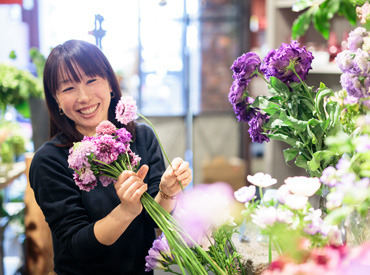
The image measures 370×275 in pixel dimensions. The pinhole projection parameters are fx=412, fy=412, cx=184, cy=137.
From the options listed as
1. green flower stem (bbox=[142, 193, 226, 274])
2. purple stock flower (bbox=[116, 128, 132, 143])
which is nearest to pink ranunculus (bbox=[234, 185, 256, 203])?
green flower stem (bbox=[142, 193, 226, 274])

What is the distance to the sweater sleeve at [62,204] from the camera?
0.86m

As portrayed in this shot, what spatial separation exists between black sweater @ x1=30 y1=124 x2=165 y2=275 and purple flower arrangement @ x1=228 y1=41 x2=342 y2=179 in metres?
0.34

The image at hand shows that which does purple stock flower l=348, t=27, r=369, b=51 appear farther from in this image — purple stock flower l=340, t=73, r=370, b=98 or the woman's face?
the woman's face

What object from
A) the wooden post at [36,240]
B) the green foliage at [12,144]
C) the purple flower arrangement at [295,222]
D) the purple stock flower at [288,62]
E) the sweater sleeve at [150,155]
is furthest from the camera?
the green foliage at [12,144]

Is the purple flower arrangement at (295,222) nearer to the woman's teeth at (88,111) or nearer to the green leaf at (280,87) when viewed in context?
the green leaf at (280,87)

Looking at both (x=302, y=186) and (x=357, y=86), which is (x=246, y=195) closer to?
(x=302, y=186)

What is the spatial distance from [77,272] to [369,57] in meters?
0.79

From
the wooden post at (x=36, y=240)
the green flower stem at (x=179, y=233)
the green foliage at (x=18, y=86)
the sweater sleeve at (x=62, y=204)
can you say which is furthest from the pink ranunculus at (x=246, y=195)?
the green foliage at (x=18, y=86)

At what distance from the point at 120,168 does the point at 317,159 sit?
38 centimetres

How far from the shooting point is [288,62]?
0.80m

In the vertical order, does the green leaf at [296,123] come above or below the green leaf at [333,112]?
below

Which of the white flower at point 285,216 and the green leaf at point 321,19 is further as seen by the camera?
the green leaf at point 321,19

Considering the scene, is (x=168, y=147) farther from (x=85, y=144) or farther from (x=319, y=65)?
(x=85, y=144)

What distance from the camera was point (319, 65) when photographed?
2.33 m
